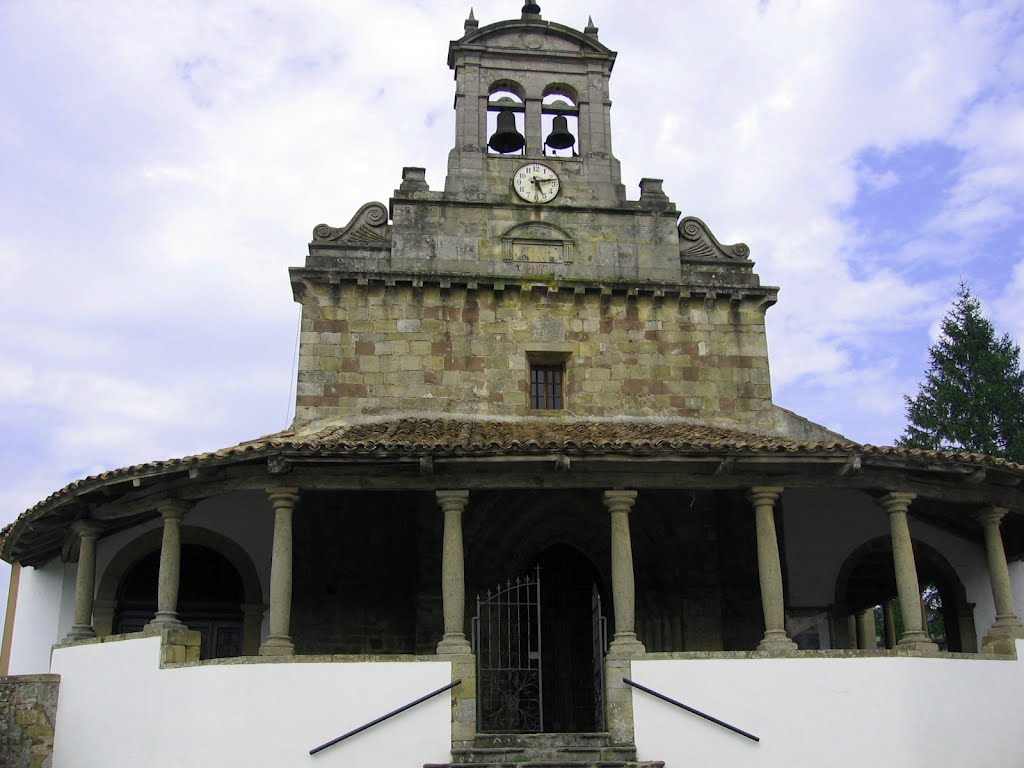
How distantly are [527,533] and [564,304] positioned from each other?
4.02 m

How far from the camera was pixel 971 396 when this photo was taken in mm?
30953

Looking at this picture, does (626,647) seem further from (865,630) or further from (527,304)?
(865,630)

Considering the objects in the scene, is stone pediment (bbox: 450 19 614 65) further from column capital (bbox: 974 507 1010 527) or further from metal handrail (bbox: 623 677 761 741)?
metal handrail (bbox: 623 677 761 741)

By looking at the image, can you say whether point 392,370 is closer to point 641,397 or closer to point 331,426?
point 331,426

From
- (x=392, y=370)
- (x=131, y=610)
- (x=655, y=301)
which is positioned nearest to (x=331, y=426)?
(x=392, y=370)

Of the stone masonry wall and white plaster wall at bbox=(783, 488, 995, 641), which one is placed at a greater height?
the stone masonry wall

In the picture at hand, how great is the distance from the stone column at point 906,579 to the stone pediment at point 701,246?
18.8 feet

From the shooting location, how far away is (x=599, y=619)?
1345cm

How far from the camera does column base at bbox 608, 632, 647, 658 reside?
488 inches

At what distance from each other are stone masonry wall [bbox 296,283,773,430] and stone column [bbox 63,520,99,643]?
3.53 m

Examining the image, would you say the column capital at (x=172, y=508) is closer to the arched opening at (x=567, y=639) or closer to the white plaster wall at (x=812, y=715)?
the arched opening at (x=567, y=639)

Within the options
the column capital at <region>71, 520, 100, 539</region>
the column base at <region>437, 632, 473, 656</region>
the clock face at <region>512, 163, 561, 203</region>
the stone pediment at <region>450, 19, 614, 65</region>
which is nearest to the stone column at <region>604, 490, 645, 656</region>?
the column base at <region>437, 632, 473, 656</region>

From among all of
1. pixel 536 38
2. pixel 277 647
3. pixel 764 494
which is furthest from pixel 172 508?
pixel 536 38

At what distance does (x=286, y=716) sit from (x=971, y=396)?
2489 centimetres
